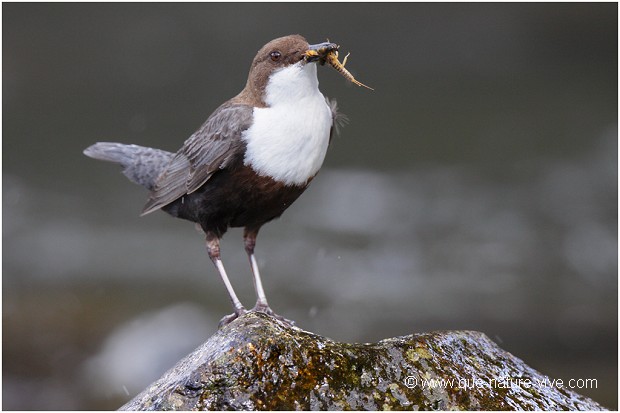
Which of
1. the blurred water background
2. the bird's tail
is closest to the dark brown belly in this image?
the bird's tail

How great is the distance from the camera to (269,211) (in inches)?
156

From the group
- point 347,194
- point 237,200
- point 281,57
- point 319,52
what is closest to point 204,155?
point 237,200

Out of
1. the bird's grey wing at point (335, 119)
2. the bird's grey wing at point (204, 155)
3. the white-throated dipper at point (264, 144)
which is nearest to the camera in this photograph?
the white-throated dipper at point (264, 144)

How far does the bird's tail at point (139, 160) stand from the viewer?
4574 millimetres

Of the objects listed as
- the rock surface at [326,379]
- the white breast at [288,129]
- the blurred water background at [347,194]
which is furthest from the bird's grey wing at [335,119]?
the blurred water background at [347,194]

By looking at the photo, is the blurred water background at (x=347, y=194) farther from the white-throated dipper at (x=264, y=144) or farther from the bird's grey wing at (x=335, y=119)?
the bird's grey wing at (x=335, y=119)

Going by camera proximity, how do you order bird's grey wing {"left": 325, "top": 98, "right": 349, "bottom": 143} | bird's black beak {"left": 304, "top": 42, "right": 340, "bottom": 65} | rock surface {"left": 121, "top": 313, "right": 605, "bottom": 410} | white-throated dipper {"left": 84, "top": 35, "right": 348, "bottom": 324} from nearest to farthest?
rock surface {"left": 121, "top": 313, "right": 605, "bottom": 410}, bird's black beak {"left": 304, "top": 42, "right": 340, "bottom": 65}, white-throated dipper {"left": 84, "top": 35, "right": 348, "bottom": 324}, bird's grey wing {"left": 325, "top": 98, "right": 349, "bottom": 143}

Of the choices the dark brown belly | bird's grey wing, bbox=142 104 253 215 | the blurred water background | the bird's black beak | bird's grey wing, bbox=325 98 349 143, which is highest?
the blurred water background

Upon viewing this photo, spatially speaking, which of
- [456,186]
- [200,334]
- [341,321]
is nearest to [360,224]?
[456,186]

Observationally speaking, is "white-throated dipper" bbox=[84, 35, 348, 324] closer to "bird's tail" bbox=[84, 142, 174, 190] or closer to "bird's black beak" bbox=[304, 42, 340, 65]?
"bird's black beak" bbox=[304, 42, 340, 65]

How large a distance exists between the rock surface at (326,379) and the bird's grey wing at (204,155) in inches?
43.7

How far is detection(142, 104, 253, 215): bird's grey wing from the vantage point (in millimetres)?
3857

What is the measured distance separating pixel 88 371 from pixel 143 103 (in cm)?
536

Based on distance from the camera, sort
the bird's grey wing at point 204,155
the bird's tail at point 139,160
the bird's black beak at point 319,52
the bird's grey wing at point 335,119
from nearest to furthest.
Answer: the bird's black beak at point 319,52 < the bird's grey wing at point 204,155 < the bird's grey wing at point 335,119 < the bird's tail at point 139,160
